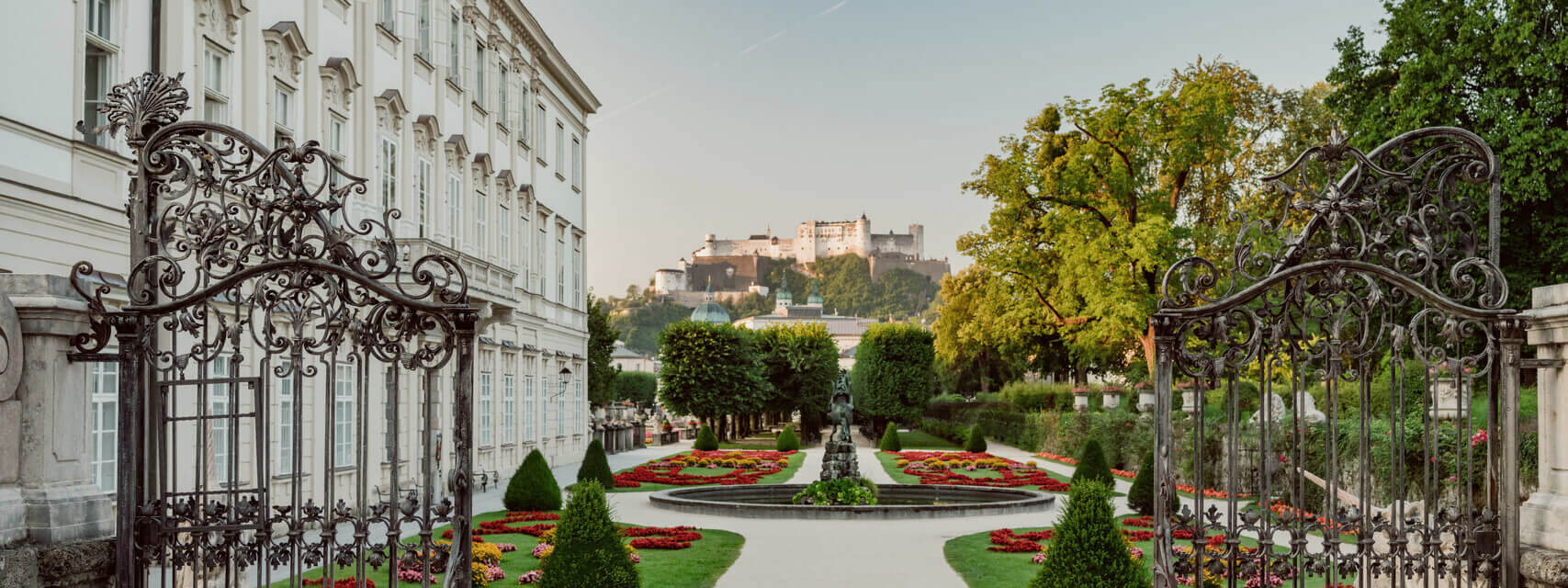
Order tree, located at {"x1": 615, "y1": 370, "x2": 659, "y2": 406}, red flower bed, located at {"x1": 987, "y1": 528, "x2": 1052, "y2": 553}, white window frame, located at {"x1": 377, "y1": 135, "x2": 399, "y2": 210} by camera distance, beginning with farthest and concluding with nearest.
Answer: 1. tree, located at {"x1": 615, "y1": 370, "x2": 659, "y2": 406}
2. white window frame, located at {"x1": 377, "y1": 135, "x2": 399, "y2": 210}
3. red flower bed, located at {"x1": 987, "y1": 528, "x2": 1052, "y2": 553}

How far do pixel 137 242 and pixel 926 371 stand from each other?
43.5 m

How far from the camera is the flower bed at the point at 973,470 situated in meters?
25.7

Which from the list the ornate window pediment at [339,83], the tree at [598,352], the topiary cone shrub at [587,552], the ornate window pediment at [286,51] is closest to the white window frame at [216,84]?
the ornate window pediment at [286,51]

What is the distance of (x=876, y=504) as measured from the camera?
20.8 metres

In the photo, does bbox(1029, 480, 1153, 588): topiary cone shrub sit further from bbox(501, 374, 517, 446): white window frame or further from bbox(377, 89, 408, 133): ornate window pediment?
bbox(501, 374, 517, 446): white window frame

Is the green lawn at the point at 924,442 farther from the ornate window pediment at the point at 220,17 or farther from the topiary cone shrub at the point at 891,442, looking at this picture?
the ornate window pediment at the point at 220,17

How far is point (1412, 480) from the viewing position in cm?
1756

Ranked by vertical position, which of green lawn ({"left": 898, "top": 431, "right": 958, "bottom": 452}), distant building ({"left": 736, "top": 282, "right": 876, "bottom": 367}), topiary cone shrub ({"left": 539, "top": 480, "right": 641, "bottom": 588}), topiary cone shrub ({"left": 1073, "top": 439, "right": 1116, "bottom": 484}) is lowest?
green lawn ({"left": 898, "top": 431, "right": 958, "bottom": 452})

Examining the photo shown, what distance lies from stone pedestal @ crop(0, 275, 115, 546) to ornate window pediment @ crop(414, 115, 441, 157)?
16.7m

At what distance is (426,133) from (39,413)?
17.4 metres

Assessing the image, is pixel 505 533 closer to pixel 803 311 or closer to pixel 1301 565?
pixel 1301 565

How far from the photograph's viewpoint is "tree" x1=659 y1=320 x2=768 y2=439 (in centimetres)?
4622

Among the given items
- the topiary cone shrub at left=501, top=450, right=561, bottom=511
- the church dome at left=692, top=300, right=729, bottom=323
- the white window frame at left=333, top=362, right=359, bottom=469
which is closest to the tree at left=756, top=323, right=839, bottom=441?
the topiary cone shrub at left=501, top=450, right=561, bottom=511

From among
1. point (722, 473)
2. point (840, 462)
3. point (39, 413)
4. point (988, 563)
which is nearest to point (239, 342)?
point (39, 413)
